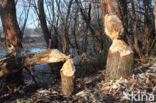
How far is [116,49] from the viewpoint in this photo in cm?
278

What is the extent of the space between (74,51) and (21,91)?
8.42 feet

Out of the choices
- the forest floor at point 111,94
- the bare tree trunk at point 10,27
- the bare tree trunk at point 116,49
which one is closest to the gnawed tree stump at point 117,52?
the bare tree trunk at point 116,49

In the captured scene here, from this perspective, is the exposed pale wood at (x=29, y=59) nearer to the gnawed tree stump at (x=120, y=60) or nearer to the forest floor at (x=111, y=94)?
the forest floor at (x=111, y=94)

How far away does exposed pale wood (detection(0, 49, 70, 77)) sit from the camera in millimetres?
2910

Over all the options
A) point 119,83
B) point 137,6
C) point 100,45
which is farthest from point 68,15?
point 119,83

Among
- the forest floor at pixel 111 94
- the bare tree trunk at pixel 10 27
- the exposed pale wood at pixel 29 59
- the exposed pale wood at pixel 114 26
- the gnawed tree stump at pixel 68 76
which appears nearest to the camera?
the forest floor at pixel 111 94


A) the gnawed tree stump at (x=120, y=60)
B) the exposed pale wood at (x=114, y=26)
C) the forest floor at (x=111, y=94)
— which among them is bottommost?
the forest floor at (x=111, y=94)

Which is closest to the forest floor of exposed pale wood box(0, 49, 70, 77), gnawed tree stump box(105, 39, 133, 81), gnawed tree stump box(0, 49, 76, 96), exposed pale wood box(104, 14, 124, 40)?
gnawed tree stump box(105, 39, 133, 81)

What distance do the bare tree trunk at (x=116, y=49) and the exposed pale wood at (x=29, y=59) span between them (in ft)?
2.72

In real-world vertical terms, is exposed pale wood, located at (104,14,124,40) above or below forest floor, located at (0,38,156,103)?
above

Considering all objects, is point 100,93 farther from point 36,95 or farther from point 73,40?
point 73,40

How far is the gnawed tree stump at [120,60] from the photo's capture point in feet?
9.09

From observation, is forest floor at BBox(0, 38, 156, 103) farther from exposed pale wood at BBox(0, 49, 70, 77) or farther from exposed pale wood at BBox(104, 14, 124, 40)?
exposed pale wood at BBox(104, 14, 124, 40)

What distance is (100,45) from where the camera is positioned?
5.50 m
